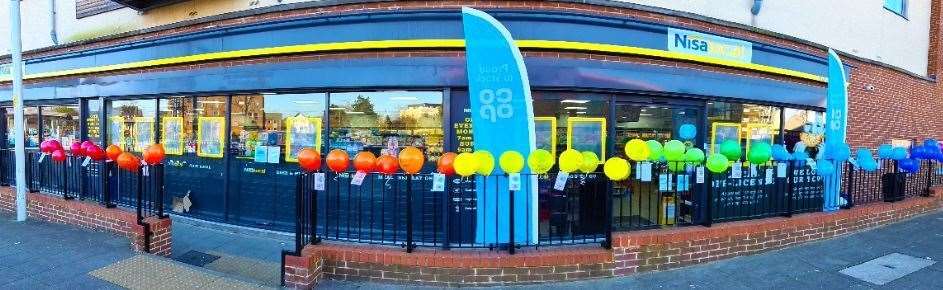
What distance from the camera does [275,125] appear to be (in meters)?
7.11

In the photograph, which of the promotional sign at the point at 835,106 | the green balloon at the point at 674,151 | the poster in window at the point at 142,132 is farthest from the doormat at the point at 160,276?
the promotional sign at the point at 835,106

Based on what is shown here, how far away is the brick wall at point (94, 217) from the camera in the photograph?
5.41 meters

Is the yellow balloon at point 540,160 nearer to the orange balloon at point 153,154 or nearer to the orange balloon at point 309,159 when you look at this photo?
the orange balloon at point 309,159

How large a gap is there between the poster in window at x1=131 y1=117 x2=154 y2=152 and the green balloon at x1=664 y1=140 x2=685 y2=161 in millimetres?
8937

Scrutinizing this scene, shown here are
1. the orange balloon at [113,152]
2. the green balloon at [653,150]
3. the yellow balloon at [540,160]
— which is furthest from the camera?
the orange balloon at [113,152]

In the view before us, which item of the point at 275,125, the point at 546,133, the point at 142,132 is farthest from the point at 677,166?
the point at 142,132

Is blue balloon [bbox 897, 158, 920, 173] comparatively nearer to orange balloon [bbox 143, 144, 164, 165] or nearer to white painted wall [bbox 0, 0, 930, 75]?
white painted wall [bbox 0, 0, 930, 75]

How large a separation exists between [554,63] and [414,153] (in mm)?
2462

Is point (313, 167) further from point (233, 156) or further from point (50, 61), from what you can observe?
point (50, 61)

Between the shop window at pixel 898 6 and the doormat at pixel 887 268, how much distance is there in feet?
26.8

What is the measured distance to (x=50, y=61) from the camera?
31.4 ft

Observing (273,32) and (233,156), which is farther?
(233,156)

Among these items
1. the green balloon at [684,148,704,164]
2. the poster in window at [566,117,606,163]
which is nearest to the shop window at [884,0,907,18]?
the green balloon at [684,148,704,164]

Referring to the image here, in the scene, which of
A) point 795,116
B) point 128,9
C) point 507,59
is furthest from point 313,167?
point 795,116
